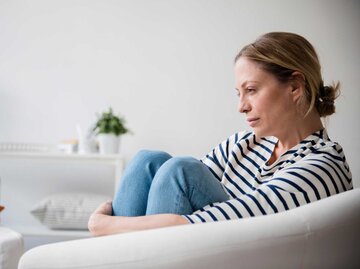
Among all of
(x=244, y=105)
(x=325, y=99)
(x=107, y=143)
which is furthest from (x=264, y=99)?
(x=107, y=143)

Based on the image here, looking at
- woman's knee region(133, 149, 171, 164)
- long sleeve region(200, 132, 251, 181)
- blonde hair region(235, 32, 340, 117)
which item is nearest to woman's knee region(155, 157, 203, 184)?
woman's knee region(133, 149, 171, 164)

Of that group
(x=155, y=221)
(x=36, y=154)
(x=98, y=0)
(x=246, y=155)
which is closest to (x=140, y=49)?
(x=98, y=0)

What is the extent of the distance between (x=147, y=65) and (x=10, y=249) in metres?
1.75

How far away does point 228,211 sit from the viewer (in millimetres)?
1041

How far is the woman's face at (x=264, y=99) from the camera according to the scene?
4.40ft

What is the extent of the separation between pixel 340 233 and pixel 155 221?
1.19 feet

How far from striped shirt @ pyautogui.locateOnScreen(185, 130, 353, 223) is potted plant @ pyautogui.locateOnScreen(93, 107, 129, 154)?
1.52 metres

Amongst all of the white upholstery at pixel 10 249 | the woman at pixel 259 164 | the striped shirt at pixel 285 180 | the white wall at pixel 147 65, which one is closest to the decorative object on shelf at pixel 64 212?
the white wall at pixel 147 65

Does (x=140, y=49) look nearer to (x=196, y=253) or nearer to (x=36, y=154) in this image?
(x=36, y=154)

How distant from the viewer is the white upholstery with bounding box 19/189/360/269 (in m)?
0.85

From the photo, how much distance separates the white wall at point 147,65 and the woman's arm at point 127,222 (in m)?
1.99

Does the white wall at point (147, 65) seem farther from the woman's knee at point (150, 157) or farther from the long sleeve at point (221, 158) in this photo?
the woman's knee at point (150, 157)

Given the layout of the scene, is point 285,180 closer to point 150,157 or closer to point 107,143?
point 150,157

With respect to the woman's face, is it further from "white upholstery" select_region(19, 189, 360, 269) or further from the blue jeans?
"white upholstery" select_region(19, 189, 360, 269)
